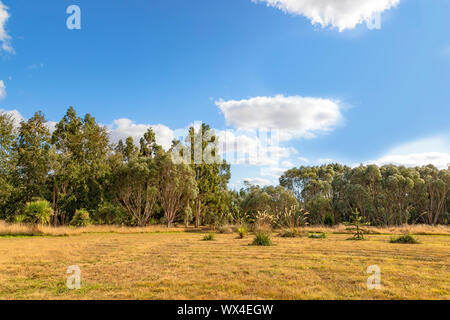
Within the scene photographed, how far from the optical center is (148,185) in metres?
30.8

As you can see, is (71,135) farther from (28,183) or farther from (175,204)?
(175,204)

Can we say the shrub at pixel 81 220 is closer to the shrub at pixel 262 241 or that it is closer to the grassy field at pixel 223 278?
the grassy field at pixel 223 278

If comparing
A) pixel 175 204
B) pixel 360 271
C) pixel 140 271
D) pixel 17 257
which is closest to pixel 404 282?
pixel 360 271

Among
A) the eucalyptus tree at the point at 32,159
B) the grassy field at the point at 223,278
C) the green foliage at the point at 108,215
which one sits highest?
the eucalyptus tree at the point at 32,159

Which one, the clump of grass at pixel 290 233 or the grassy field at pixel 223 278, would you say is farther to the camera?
the clump of grass at pixel 290 233

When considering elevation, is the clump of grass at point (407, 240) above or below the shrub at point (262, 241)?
below

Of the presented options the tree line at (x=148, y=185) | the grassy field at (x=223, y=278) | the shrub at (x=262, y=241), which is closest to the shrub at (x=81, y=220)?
the tree line at (x=148, y=185)

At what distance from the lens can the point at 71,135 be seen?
31.5 m

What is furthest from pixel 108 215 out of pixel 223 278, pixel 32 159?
pixel 223 278

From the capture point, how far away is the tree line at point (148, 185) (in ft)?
90.2

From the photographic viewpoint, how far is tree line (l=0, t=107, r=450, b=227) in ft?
90.2

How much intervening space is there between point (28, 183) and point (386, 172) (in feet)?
149

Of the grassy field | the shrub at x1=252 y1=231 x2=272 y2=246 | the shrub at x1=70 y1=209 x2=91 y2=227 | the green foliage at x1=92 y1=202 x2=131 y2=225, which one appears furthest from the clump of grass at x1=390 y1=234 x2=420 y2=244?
the green foliage at x1=92 y1=202 x2=131 y2=225

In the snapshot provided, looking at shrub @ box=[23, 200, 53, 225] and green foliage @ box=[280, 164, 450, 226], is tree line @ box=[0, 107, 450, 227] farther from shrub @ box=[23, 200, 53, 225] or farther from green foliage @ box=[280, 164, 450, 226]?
shrub @ box=[23, 200, 53, 225]
